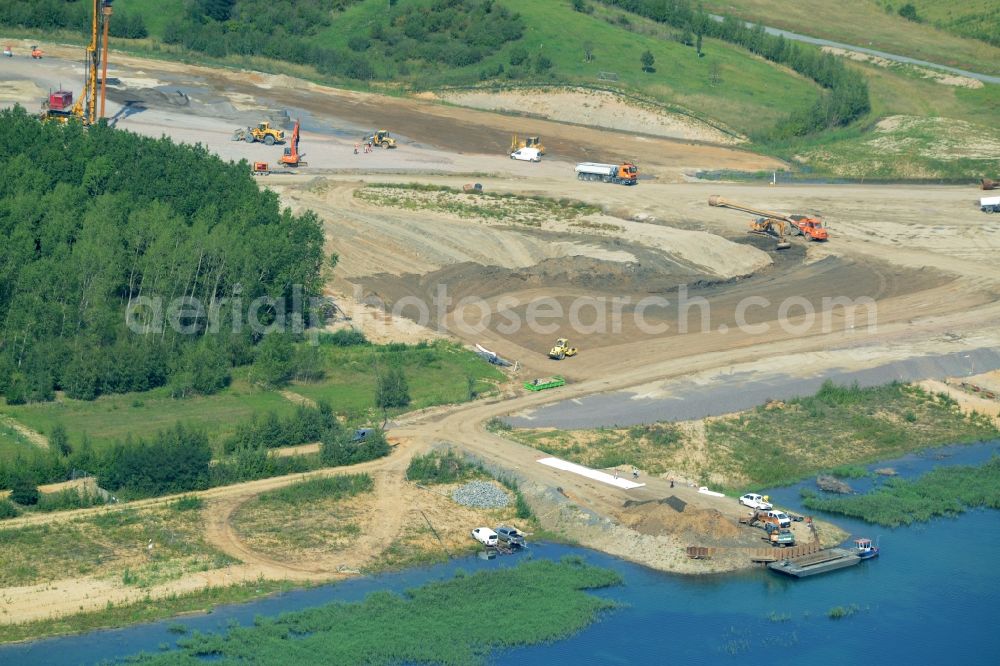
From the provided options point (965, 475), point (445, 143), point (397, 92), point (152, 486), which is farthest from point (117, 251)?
point (397, 92)

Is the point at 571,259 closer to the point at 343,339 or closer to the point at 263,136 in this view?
the point at 343,339

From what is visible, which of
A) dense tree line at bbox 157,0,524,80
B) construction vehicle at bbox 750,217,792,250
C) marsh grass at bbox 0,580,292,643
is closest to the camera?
marsh grass at bbox 0,580,292,643

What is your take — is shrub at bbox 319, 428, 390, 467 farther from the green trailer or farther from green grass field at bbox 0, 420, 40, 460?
green grass field at bbox 0, 420, 40, 460

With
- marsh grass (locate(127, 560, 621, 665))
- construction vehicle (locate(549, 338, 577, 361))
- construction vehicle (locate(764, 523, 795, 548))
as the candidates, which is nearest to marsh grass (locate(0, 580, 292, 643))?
marsh grass (locate(127, 560, 621, 665))

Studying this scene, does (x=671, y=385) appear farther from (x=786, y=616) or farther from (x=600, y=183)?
(x=600, y=183)

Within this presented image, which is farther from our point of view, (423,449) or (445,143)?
(445,143)
